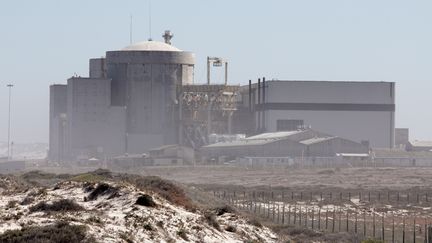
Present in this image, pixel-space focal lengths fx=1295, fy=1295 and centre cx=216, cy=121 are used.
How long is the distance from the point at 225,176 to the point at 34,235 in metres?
82.2

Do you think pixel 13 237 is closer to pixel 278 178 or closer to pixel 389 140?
pixel 278 178

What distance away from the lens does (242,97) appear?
161125 millimetres

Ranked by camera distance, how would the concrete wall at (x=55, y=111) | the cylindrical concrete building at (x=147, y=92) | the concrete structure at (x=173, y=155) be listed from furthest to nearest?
the concrete wall at (x=55, y=111)
the cylindrical concrete building at (x=147, y=92)
the concrete structure at (x=173, y=155)

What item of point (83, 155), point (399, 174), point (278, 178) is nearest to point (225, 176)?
point (278, 178)

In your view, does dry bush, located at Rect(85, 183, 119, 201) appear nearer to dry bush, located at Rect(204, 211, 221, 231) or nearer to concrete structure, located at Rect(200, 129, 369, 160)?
dry bush, located at Rect(204, 211, 221, 231)

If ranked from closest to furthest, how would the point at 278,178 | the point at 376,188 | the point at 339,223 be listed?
the point at 339,223
the point at 376,188
the point at 278,178

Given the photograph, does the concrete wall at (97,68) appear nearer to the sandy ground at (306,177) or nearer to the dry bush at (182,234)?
the sandy ground at (306,177)

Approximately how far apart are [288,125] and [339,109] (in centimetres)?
623

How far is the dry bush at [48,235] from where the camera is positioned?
84.9 feet

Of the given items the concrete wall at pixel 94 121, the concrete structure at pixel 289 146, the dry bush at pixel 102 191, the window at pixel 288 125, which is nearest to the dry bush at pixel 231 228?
the dry bush at pixel 102 191

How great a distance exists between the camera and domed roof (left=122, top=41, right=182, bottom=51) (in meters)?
150

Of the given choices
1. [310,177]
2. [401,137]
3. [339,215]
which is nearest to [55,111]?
[401,137]

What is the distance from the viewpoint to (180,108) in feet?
489

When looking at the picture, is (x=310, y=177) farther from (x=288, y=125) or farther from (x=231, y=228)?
(x=231, y=228)
